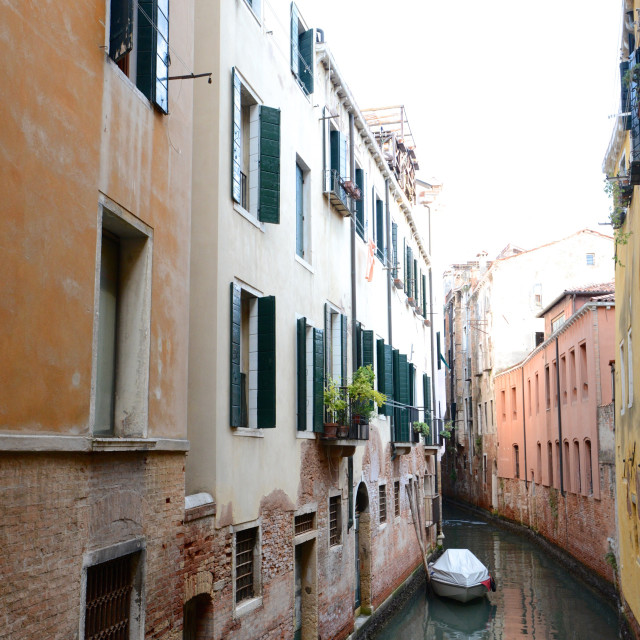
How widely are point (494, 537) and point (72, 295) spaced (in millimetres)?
29986

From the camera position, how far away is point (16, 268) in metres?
5.07

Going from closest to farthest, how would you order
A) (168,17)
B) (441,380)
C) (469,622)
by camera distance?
(168,17), (469,622), (441,380)

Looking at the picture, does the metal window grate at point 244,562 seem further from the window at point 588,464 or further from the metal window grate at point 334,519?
the window at point 588,464

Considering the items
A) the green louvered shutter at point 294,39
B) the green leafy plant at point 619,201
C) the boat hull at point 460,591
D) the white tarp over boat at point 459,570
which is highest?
the green louvered shutter at point 294,39

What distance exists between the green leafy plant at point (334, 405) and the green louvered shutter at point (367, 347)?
2987mm

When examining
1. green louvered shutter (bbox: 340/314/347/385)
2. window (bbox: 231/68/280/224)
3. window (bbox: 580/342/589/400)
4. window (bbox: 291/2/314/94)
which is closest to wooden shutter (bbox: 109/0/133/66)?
window (bbox: 231/68/280/224)

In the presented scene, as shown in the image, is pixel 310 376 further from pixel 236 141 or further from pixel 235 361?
pixel 236 141

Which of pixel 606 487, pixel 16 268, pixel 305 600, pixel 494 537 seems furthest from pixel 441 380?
pixel 16 268

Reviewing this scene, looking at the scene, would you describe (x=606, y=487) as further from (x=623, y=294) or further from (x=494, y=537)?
(x=494, y=537)

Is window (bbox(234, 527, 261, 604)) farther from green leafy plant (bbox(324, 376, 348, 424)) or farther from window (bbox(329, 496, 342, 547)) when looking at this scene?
window (bbox(329, 496, 342, 547))

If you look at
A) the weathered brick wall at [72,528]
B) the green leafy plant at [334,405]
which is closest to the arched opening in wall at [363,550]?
the green leafy plant at [334,405]

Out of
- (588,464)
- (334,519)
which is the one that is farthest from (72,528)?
(588,464)

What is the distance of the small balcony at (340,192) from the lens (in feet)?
45.0

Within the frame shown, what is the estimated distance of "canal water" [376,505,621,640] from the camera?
17.1 metres
